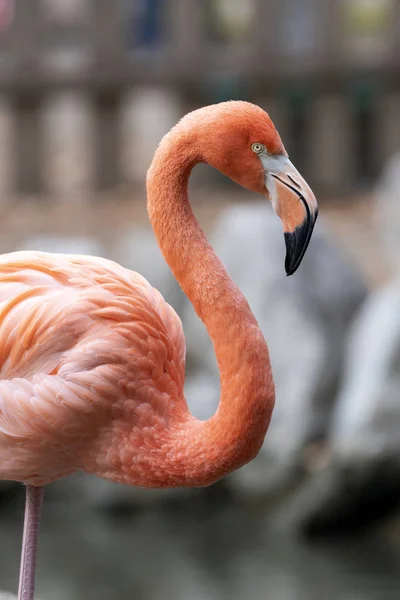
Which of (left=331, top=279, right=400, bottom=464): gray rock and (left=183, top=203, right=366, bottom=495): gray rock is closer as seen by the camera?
(left=331, top=279, right=400, bottom=464): gray rock

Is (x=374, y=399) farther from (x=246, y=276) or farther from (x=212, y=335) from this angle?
(x=212, y=335)

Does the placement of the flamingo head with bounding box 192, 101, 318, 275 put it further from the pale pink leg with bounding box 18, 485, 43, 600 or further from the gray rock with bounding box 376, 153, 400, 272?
the gray rock with bounding box 376, 153, 400, 272

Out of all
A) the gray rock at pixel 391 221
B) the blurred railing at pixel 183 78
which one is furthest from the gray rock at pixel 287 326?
the blurred railing at pixel 183 78

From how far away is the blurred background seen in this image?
4.63 metres

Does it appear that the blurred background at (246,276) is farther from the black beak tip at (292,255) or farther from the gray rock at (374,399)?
the black beak tip at (292,255)

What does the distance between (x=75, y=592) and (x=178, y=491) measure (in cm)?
77

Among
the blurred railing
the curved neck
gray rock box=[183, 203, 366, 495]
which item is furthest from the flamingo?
the blurred railing

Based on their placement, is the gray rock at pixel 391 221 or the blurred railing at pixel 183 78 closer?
the gray rock at pixel 391 221

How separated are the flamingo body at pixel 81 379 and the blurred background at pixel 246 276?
2.19 m

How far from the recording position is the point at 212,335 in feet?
7.69

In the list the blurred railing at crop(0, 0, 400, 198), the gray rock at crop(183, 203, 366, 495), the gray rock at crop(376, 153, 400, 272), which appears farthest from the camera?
the blurred railing at crop(0, 0, 400, 198)

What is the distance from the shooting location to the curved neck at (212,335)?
2.29m

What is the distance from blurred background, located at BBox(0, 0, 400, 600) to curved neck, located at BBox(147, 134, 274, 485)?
2.23 metres

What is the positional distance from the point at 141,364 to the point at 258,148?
1.72 feet
